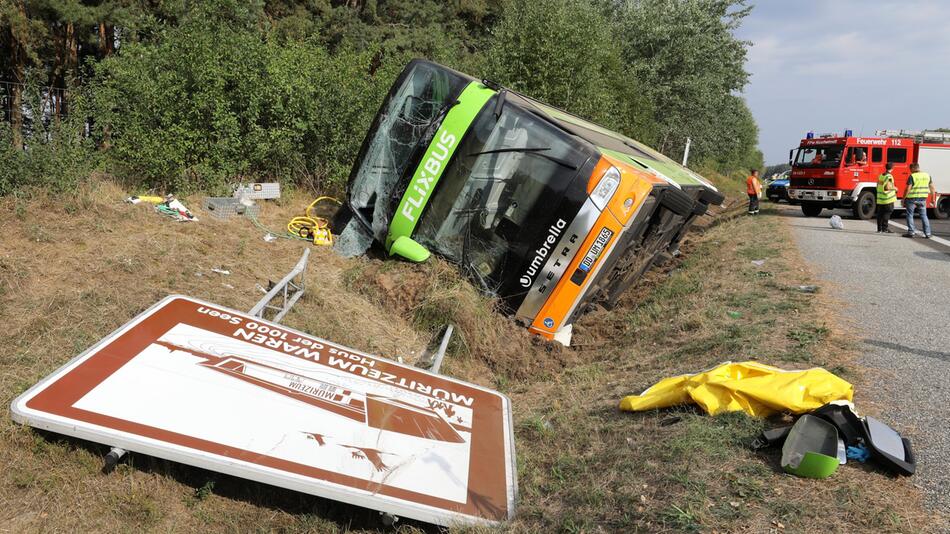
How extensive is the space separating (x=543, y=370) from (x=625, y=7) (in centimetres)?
2930

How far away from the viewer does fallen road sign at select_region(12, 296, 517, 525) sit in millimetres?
3461

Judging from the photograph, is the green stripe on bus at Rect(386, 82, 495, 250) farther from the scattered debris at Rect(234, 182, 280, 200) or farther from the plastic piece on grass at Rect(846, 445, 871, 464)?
the plastic piece on grass at Rect(846, 445, 871, 464)

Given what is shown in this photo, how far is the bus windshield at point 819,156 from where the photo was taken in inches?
718

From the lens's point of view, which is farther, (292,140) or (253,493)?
(292,140)

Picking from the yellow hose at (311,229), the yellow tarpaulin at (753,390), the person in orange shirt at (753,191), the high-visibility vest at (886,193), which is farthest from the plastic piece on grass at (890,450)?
the person in orange shirt at (753,191)

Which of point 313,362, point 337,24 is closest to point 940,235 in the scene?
point 313,362

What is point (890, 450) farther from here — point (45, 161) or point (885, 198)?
point (885, 198)

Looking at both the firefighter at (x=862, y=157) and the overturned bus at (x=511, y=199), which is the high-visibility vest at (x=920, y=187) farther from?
the overturned bus at (x=511, y=199)

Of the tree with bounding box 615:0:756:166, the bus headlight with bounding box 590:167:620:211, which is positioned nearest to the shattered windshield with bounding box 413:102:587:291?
the bus headlight with bounding box 590:167:620:211

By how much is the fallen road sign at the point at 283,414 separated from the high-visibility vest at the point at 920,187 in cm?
1330

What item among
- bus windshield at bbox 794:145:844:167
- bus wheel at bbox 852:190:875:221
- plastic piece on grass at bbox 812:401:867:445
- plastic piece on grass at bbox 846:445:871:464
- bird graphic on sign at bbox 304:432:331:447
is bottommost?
bird graphic on sign at bbox 304:432:331:447

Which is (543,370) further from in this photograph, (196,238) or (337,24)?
(337,24)

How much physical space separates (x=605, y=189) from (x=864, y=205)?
15.5 metres

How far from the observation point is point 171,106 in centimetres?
907
